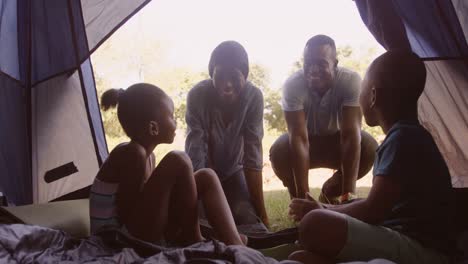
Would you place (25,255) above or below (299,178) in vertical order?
above

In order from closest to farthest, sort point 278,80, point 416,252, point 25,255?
point 416,252 < point 25,255 < point 278,80

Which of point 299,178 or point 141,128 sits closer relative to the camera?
point 141,128

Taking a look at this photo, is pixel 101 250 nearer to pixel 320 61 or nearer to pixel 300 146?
pixel 300 146

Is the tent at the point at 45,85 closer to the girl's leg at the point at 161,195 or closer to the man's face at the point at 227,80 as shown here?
the man's face at the point at 227,80

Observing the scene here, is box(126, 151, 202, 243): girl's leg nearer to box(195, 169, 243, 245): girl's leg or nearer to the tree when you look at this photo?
box(195, 169, 243, 245): girl's leg

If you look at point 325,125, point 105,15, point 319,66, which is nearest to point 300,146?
point 325,125

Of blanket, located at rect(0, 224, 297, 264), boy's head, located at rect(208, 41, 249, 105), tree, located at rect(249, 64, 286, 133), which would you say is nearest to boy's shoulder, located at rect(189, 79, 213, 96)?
boy's head, located at rect(208, 41, 249, 105)

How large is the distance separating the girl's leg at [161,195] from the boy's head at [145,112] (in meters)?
0.15

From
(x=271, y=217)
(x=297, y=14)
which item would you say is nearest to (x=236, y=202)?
(x=271, y=217)

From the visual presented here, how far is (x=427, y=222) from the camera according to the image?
1.38m

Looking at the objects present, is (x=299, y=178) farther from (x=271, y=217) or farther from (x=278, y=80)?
(x=278, y=80)

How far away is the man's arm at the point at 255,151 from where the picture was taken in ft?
8.13

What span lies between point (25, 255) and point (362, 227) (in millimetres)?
1044

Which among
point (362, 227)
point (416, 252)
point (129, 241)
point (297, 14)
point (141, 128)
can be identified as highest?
point (297, 14)
